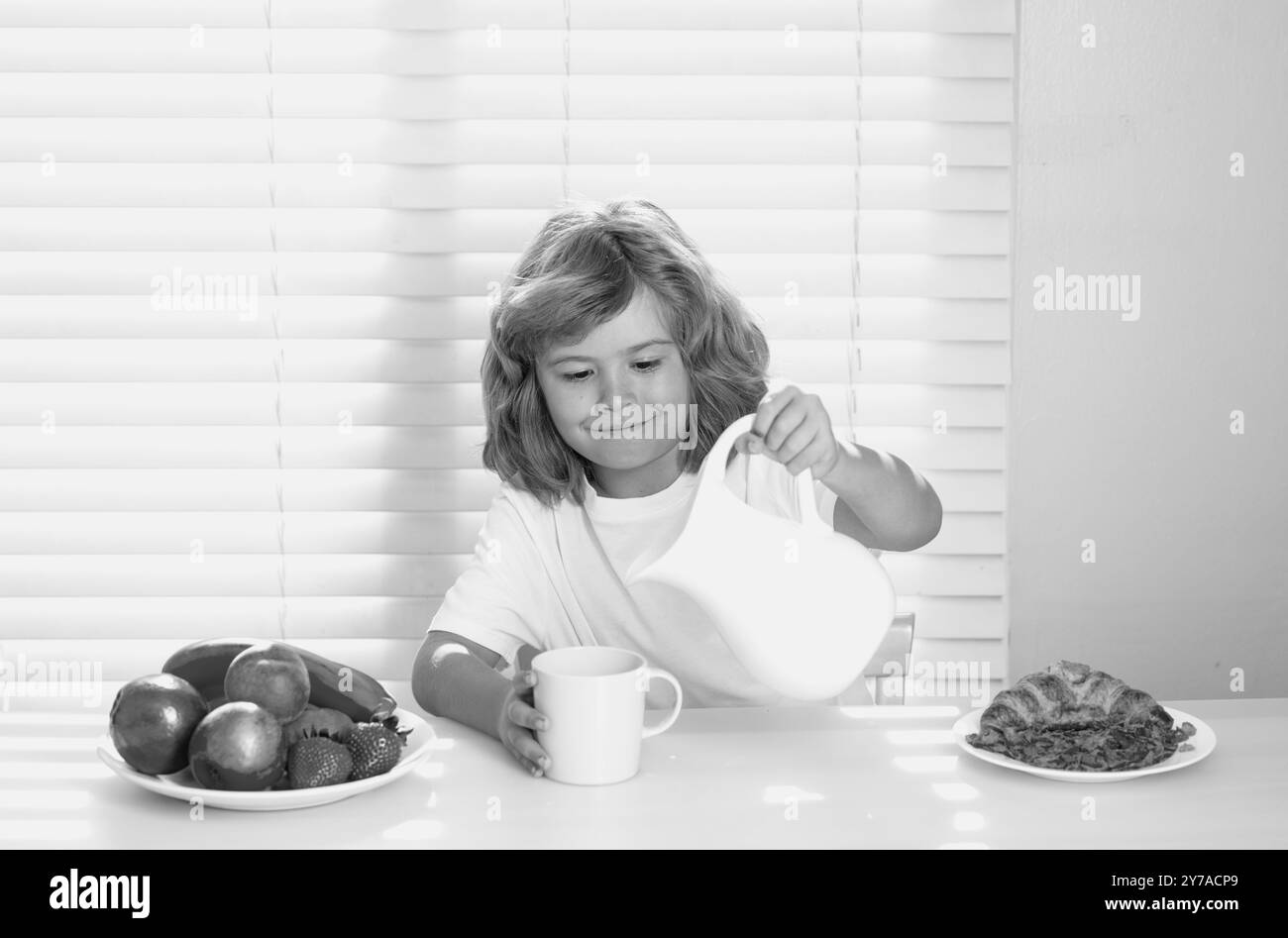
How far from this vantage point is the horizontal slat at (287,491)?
1750 millimetres

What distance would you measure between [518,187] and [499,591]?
1.99 ft

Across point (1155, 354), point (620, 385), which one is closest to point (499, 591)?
point (620, 385)

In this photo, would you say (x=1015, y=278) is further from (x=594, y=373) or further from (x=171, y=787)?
(x=171, y=787)

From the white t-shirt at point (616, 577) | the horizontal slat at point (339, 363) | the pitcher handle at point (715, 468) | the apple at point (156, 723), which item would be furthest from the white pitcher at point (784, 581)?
the horizontal slat at point (339, 363)

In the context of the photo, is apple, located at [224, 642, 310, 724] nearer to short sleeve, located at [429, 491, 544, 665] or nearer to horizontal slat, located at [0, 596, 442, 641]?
short sleeve, located at [429, 491, 544, 665]

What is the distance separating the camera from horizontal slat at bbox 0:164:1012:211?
5.57ft

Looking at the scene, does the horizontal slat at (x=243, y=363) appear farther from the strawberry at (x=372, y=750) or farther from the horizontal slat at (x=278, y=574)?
the strawberry at (x=372, y=750)

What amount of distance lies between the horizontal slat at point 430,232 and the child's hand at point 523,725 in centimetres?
83

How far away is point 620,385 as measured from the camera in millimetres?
1291

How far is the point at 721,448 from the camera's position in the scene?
952 mm
